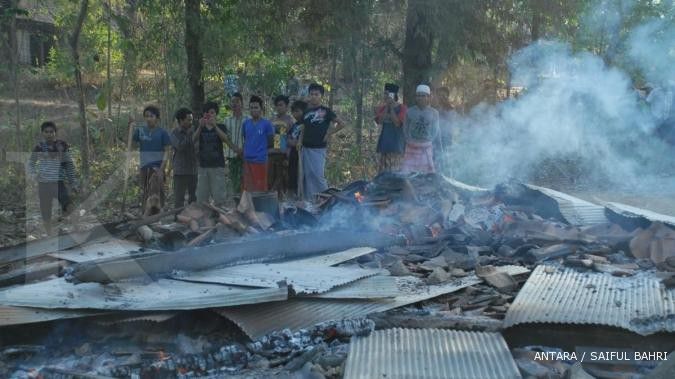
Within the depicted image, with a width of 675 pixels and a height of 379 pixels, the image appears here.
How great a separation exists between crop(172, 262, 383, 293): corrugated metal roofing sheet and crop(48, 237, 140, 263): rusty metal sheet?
972mm

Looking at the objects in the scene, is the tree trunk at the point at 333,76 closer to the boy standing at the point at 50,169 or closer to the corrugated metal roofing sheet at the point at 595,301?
the boy standing at the point at 50,169

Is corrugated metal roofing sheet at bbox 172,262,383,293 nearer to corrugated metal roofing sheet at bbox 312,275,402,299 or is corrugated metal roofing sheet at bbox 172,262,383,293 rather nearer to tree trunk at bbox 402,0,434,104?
corrugated metal roofing sheet at bbox 312,275,402,299

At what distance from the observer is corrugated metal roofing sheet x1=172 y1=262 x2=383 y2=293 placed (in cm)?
531

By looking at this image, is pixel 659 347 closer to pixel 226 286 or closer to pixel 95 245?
pixel 226 286

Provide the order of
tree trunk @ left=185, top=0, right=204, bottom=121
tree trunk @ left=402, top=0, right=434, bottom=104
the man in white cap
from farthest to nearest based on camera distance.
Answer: tree trunk @ left=402, top=0, right=434, bottom=104
tree trunk @ left=185, top=0, right=204, bottom=121
the man in white cap

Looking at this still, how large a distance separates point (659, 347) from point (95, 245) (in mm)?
4805

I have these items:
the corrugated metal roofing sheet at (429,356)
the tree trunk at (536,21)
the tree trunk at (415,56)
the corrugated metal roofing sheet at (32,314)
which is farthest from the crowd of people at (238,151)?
the corrugated metal roofing sheet at (429,356)

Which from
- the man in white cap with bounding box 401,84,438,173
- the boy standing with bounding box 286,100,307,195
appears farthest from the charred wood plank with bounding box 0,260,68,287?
the man in white cap with bounding box 401,84,438,173

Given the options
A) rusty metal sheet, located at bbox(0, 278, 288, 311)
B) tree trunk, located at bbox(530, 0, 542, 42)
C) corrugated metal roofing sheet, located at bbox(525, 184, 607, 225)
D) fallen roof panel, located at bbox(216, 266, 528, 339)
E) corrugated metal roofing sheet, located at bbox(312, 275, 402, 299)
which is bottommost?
fallen roof panel, located at bbox(216, 266, 528, 339)

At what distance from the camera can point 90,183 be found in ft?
38.8

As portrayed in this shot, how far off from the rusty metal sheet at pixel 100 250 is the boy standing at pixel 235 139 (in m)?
3.03

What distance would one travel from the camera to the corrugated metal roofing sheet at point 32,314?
15.4ft

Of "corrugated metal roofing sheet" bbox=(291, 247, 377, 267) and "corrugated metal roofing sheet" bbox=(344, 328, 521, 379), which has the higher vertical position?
"corrugated metal roofing sheet" bbox=(291, 247, 377, 267)

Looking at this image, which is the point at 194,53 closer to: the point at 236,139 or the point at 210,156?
the point at 236,139
